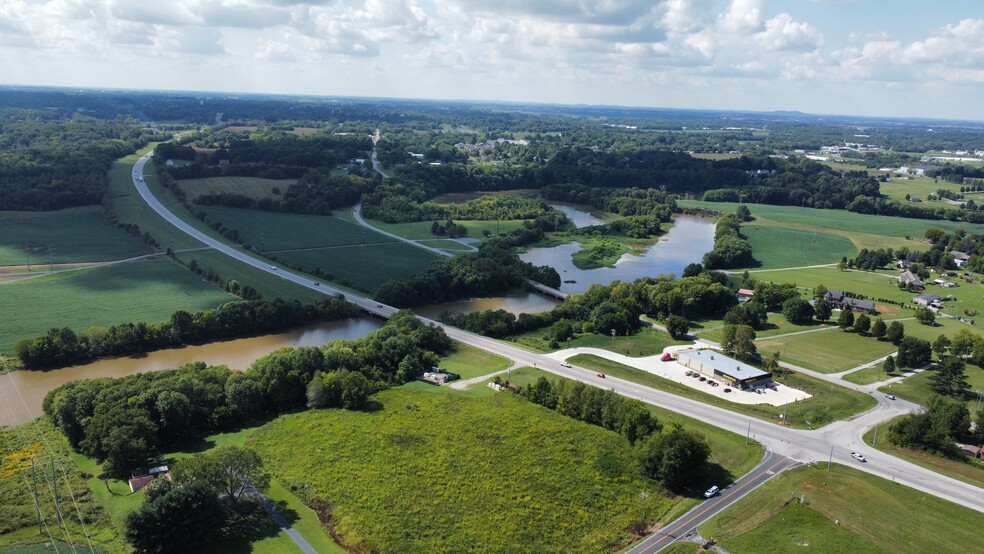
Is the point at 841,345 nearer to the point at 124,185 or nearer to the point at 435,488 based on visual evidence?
the point at 435,488

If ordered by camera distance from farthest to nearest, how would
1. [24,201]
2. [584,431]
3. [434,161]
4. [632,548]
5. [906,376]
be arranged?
[434,161], [24,201], [906,376], [584,431], [632,548]

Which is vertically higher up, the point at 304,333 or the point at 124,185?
the point at 124,185

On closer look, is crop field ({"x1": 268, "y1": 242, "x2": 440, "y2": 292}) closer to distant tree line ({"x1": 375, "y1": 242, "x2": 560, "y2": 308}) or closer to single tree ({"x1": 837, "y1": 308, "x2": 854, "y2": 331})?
distant tree line ({"x1": 375, "y1": 242, "x2": 560, "y2": 308})

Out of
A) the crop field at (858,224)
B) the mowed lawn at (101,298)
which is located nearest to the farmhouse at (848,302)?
the crop field at (858,224)

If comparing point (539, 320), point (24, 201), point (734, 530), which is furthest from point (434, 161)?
point (734, 530)

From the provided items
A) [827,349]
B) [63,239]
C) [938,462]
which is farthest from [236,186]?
[938,462]

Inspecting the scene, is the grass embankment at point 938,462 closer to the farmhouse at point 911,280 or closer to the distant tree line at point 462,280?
the distant tree line at point 462,280

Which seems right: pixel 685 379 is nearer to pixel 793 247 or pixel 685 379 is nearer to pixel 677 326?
pixel 677 326

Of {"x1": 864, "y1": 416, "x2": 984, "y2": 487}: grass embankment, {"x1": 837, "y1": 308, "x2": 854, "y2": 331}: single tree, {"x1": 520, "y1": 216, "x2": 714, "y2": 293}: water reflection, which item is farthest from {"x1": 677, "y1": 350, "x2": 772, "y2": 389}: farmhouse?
{"x1": 520, "y1": 216, "x2": 714, "y2": 293}: water reflection
